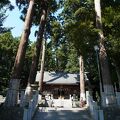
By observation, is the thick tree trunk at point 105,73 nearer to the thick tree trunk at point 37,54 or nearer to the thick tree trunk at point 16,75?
the thick tree trunk at point 16,75

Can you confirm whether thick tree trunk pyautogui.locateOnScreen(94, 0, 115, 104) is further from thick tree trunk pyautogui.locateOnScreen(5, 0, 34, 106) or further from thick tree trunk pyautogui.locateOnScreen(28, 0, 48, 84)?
thick tree trunk pyautogui.locateOnScreen(28, 0, 48, 84)

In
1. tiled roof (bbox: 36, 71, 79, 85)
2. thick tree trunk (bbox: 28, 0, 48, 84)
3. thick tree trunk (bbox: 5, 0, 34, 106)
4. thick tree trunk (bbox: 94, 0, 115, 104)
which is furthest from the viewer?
tiled roof (bbox: 36, 71, 79, 85)

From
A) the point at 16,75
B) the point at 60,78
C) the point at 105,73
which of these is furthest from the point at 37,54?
the point at 60,78

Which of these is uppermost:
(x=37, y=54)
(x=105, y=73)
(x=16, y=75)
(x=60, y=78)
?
(x=60, y=78)

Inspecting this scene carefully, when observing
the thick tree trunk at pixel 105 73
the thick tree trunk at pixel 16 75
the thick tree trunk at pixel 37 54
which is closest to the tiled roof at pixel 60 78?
the thick tree trunk at pixel 37 54

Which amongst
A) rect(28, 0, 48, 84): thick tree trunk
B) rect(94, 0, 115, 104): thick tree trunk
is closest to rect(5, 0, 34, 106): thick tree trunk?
rect(94, 0, 115, 104): thick tree trunk

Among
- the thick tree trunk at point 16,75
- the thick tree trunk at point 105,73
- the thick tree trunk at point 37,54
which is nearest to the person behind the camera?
the thick tree trunk at point 16,75

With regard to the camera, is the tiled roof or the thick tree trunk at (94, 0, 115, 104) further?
the tiled roof

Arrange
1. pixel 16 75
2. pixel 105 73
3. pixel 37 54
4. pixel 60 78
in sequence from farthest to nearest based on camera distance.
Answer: pixel 60 78 < pixel 37 54 < pixel 105 73 < pixel 16 75

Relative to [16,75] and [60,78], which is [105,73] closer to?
[16,75]

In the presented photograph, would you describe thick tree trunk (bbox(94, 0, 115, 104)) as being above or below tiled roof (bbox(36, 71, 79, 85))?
below

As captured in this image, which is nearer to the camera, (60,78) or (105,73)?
(105,73)

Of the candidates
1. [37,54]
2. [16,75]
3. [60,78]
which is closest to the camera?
[16,75]

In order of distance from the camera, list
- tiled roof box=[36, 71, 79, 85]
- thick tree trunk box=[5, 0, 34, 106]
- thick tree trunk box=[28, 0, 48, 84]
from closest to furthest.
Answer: thick tree trunk box=[5, 0, 34, 106]
thick tree trunk box=[28, 0, 48, 84]
tiled roof box=[36, 71, 79, 85]
